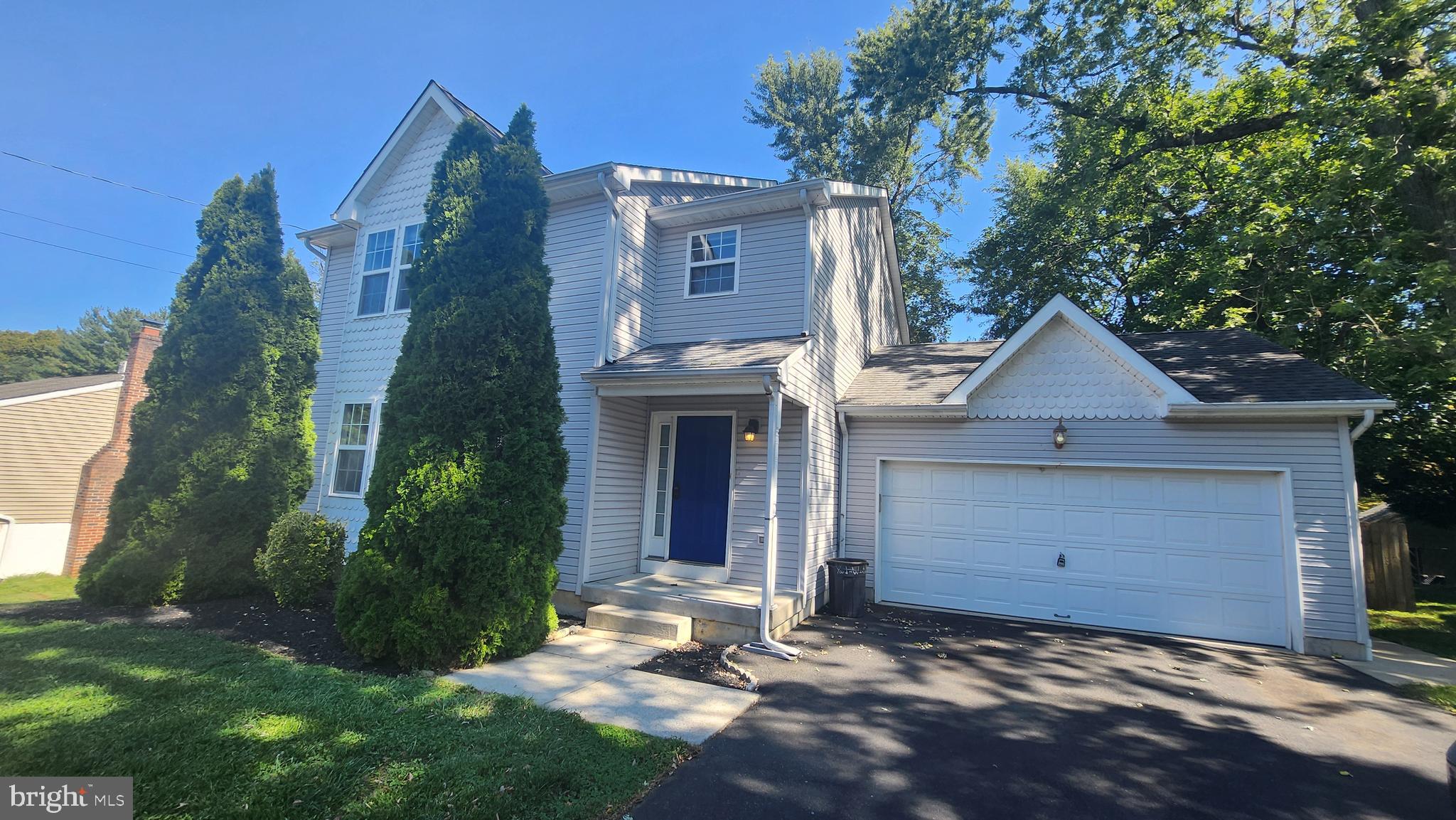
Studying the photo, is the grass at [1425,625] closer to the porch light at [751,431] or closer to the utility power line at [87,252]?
the porch light at [751,431]

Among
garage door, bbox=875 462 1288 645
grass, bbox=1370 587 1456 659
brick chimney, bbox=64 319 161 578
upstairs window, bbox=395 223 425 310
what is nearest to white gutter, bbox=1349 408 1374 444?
garage door, bbox=875 462 1288 645

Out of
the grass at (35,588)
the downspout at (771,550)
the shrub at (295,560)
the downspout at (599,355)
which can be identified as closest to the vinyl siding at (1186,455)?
the downspout at (771,550)

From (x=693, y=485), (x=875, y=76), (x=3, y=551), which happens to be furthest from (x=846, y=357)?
(x=3, y=551)

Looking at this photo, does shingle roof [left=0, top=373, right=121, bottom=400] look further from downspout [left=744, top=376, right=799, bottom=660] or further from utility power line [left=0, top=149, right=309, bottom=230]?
downspout [left=744, top=376, right=799, bottom=660]

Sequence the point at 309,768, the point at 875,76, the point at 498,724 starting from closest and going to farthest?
1. the point at 309,768
2. the point at 498,724
3. the point at 875,76

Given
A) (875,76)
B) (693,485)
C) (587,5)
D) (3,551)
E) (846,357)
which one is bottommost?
(3,551)

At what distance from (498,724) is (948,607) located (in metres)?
6.87

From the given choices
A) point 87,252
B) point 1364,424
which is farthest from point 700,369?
point 87,252

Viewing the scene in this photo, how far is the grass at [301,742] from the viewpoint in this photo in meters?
2.96

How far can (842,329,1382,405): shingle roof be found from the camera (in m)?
7.42

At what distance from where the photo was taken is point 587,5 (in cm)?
976

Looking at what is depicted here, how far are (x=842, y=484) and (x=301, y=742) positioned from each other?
24.4ft

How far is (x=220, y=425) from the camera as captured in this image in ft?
24.7

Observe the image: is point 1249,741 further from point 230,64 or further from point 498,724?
point 230,64
